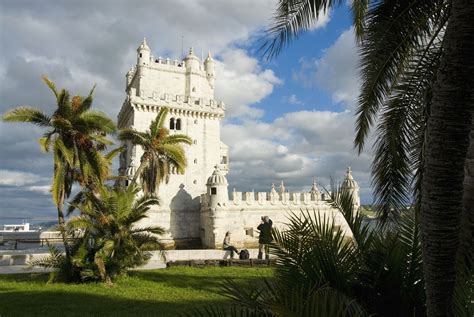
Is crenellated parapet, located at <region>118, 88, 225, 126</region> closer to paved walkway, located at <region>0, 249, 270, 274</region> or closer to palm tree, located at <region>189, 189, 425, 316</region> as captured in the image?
paved walkway, located at <region>0, 249, 270, 274</region>

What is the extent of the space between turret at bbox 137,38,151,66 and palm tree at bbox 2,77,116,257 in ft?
56.0

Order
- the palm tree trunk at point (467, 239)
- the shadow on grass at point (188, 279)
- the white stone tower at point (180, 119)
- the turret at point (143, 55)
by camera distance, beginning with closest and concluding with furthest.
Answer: the palm tree trunk at point (467, 239) < the shadow on grass at point (188, 279) < the white stone tower at point (180, 119) < the turret at point (143, 55)

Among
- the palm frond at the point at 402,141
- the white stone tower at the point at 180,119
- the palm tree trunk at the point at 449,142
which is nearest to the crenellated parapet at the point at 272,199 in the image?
the white stone tower at the point at 180,119

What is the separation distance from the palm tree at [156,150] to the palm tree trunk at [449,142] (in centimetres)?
1728

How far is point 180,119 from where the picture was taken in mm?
29062

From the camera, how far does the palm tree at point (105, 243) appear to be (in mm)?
11688

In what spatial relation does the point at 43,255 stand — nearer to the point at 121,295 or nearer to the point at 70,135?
the point at 70,135

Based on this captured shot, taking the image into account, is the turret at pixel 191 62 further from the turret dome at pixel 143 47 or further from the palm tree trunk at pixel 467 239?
the palm tree trunk at pixel 467 239

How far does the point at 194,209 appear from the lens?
2792 centimetres

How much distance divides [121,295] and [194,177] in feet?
61.2

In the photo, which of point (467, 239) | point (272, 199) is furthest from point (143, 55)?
point (467, 239)

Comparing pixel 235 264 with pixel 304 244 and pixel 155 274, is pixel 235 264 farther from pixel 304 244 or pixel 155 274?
pixel 304 244

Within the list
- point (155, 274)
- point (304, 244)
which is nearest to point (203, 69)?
point (155, 274)

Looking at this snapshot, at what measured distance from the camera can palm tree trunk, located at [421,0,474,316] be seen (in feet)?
7.66
